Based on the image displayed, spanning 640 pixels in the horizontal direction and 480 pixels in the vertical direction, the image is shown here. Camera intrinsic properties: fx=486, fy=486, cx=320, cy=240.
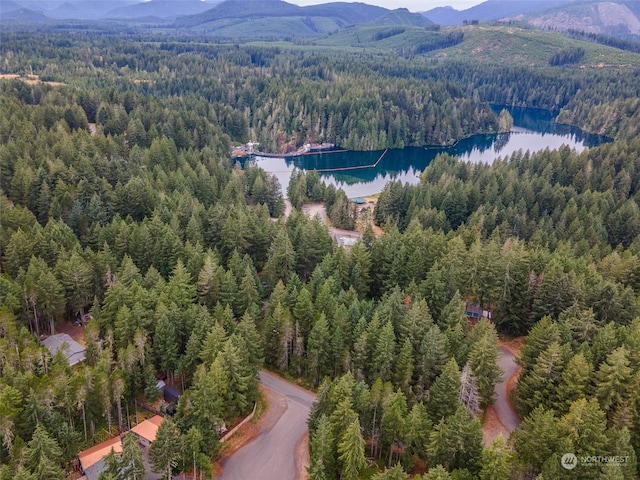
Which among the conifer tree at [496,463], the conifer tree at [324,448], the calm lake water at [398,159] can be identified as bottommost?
the calm lake water at [398,159]

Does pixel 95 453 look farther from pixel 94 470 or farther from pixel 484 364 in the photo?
pixel 484 364

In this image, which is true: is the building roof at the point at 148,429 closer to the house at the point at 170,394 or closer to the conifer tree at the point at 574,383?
the house at the point at 170,394

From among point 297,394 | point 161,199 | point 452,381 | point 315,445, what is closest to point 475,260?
point 452,381

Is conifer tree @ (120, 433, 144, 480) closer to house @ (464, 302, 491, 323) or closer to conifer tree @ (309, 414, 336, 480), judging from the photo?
conifer tree @ (309, 414, 336, 480)

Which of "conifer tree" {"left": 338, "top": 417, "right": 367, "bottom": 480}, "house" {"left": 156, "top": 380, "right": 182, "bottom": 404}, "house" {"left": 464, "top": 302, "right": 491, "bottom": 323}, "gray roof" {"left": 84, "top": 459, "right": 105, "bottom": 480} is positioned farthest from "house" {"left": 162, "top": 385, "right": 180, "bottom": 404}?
"house" {"left": 464, "top": 302, "right": 491, "bottom": 323}

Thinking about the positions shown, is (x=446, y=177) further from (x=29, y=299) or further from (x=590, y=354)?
(x=29, y=299)

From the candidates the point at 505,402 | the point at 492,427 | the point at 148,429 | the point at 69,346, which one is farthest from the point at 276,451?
the point at 69,346

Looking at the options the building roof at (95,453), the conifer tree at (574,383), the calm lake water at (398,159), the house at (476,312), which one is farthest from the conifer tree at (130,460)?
the calm lake water at (398,159)
